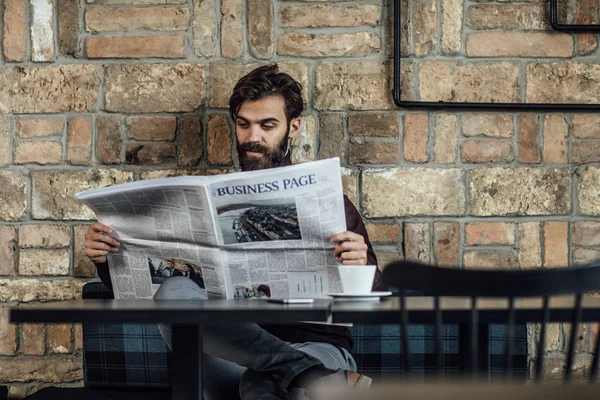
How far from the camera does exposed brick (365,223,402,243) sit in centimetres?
281

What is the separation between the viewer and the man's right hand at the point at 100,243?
6.71ft

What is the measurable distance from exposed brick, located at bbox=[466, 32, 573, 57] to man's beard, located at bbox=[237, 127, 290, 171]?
78cm

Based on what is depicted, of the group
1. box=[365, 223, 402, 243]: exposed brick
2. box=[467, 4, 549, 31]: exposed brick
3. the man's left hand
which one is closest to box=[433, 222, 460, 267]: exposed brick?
box=[365, 223, 402, 243]: exposed brick

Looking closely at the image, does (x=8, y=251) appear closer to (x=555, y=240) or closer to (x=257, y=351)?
(x=257, y=351)

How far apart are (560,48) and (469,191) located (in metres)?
0.59

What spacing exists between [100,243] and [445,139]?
51.1 inches

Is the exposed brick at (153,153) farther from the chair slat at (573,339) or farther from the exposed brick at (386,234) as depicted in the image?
the chair slat at (573,339)

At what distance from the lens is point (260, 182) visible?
1870 millimetres

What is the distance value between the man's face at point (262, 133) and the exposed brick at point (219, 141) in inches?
8.3

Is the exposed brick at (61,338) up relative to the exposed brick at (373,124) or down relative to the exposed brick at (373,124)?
down

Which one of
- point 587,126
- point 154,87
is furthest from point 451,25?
point 154,87

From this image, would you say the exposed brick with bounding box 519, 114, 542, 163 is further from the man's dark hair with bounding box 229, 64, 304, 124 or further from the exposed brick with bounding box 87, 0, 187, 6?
the exposed brick with bounding box 87, 0, 187, 6

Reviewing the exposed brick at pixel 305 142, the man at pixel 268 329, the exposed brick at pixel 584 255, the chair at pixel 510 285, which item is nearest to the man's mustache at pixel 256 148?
the man at pixel 268 329

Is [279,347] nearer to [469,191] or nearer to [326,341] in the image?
[326,341]
